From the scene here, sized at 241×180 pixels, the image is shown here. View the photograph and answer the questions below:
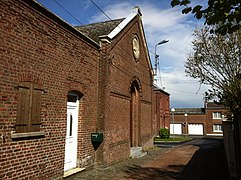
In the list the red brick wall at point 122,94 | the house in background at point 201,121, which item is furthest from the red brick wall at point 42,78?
the house in background at point 201,121

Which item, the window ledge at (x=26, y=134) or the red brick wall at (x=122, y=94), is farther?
the red brick wall at (x=122, y=94)

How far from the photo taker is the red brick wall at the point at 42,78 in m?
5.82

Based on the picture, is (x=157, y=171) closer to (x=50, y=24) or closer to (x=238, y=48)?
(x=238, y=48)

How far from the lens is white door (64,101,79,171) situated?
A: 8.82m

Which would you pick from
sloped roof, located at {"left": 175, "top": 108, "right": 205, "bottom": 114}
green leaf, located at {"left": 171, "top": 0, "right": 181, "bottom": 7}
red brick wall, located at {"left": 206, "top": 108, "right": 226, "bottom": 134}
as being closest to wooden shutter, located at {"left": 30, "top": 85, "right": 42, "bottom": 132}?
green leaf, located at {"left": 171, "top": 0, "right": 181, "bottom": 7}

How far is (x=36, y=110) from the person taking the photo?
6.81 m

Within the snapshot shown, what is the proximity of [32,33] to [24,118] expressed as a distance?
238 cm

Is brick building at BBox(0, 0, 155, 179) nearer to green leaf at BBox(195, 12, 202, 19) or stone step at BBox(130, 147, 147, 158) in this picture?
stone step at BBox(130, 147, 147, 158)

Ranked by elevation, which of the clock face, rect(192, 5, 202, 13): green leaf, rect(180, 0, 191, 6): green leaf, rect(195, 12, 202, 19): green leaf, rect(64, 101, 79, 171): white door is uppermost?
the clock face

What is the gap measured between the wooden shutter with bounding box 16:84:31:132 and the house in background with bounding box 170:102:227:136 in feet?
145

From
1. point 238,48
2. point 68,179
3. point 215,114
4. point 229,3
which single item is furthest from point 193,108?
point 229,3

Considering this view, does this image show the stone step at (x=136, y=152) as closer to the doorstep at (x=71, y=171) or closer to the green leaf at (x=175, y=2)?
the doorstep at (x=71, y=171)

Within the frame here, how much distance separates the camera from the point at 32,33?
6746mm

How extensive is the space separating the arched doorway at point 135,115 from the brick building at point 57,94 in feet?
4.05
